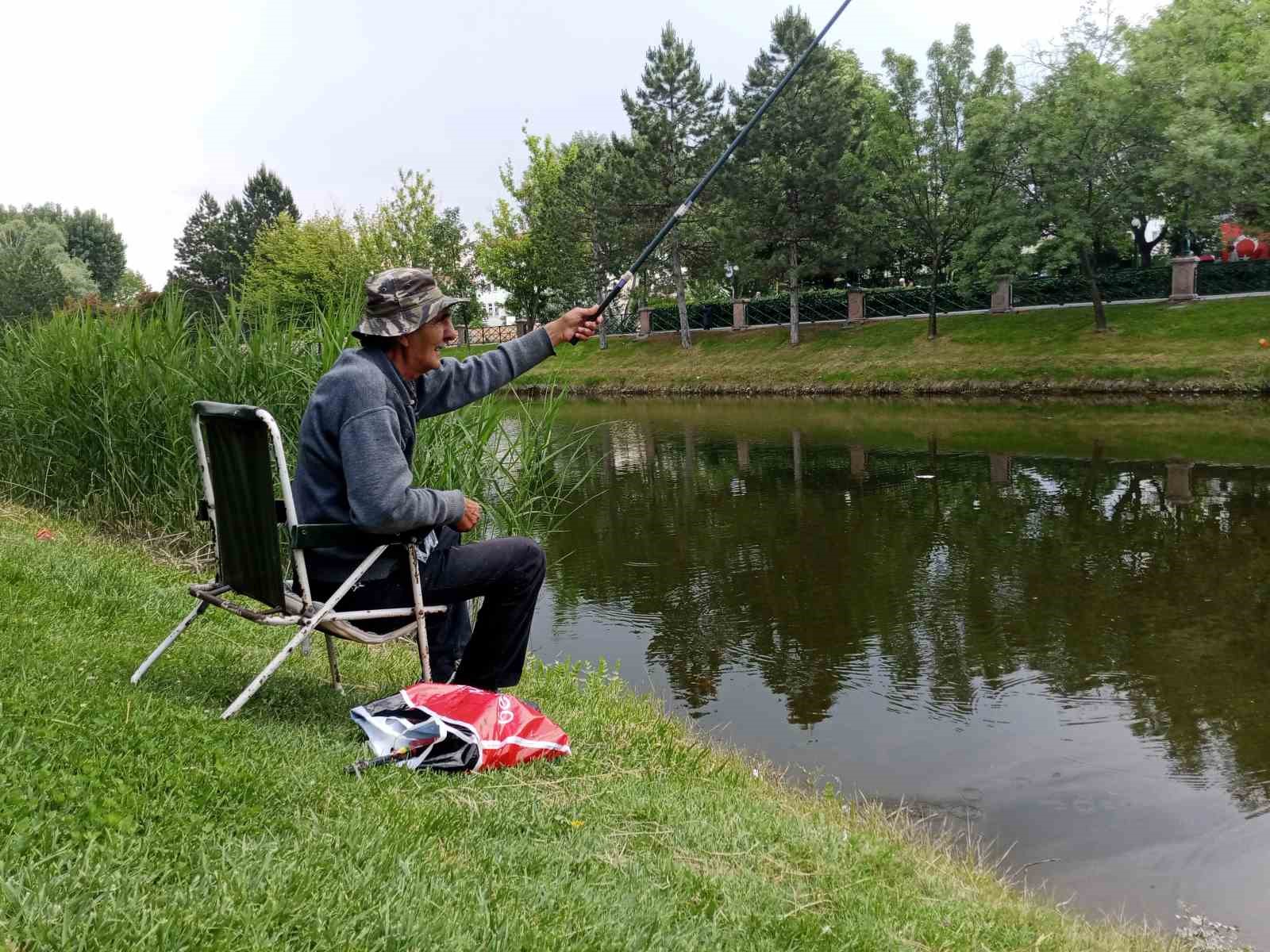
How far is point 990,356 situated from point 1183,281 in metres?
5.99

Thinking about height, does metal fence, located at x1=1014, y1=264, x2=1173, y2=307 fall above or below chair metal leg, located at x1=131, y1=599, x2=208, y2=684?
above

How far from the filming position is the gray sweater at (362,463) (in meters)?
3.45

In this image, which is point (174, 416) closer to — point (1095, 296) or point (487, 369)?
point (487, 369)

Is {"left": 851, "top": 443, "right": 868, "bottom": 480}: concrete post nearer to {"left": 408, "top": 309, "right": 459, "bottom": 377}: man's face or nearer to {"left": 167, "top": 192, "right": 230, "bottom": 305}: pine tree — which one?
{"left": 408, "top": 309, "right": 459, "bottom": 377}: man's face

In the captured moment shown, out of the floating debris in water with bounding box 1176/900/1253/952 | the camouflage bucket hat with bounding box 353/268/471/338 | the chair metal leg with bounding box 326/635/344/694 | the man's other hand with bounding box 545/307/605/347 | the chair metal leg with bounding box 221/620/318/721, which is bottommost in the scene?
the floating debris in water with bounding box 1176/900/1253/952

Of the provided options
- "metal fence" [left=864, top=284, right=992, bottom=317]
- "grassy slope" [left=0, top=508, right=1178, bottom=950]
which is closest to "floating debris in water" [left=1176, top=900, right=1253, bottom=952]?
"grassy slope" [left=0, top=508, right=1178, bottom=950]

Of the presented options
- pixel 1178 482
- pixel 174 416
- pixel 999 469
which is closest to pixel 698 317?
pixel 999 469

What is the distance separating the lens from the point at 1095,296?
28.0m

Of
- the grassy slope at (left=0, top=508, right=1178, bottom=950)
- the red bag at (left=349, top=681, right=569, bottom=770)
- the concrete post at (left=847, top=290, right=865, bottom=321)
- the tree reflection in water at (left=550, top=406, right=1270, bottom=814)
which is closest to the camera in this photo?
the grassy slope at (left=0, top=508, right=1178, bottom=950)

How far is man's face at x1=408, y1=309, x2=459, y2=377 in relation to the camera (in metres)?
3.71

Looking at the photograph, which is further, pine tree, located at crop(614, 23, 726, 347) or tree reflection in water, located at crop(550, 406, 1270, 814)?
pine tree, located at crop(614, 23, 726, 347)

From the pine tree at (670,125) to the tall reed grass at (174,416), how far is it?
33.0m

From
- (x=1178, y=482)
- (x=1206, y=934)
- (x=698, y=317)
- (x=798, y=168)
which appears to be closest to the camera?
(x=1206, y=934)

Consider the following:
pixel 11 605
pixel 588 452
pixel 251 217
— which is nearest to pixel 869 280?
pixel 588 452
